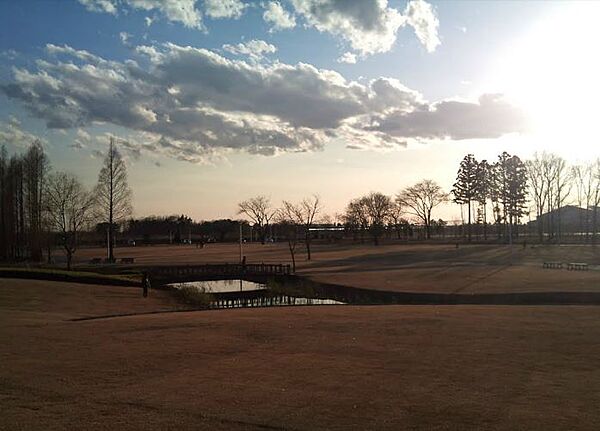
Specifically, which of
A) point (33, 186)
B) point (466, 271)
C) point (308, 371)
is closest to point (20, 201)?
point (33, 186)

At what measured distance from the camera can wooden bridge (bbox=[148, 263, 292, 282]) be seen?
161ft

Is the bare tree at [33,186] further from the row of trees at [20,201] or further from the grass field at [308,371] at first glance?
the grass field at [308,371]

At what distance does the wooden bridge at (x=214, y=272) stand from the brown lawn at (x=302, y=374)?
30.1 meters

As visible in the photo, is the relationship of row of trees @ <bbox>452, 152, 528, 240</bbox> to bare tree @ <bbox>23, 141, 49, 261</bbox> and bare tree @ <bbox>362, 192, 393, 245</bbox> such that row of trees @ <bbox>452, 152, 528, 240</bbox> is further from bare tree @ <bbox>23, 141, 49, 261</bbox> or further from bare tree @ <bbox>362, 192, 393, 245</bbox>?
bare tree @ <bbox>23, 141, 49, 261</bbox>

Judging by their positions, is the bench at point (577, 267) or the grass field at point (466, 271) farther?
the bench at point (577, 267)

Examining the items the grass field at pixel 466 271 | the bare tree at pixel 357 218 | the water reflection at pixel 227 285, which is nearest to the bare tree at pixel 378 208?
the bare tree at pixel 357 218

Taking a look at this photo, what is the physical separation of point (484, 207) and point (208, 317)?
85.1m

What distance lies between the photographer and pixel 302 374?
10.6m

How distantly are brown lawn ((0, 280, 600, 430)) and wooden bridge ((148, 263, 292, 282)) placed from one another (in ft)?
98.9

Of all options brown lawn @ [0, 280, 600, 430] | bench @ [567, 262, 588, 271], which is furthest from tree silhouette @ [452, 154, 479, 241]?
brown lawn @ [0, 280, 600, 430]

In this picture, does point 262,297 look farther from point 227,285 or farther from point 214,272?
point 227,285

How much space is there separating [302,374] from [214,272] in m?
41.2

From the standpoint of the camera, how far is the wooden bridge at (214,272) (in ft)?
161

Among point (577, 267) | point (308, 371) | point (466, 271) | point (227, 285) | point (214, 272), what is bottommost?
point (227, 285)
